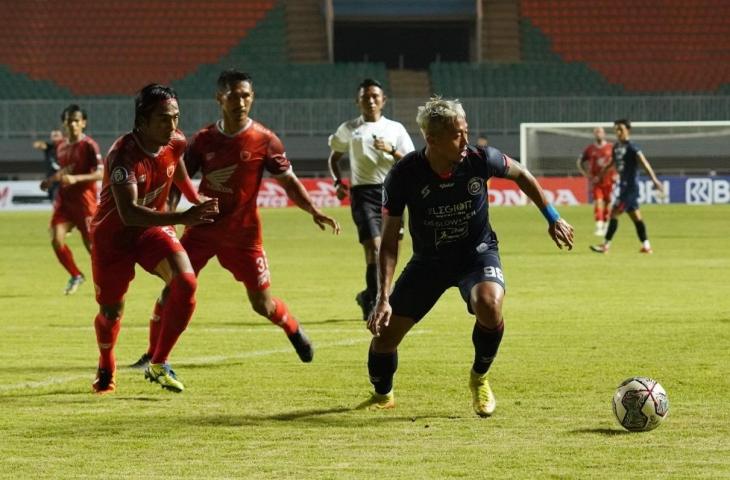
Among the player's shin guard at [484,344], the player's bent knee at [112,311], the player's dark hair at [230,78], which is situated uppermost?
the player's dark hair at [230,78]

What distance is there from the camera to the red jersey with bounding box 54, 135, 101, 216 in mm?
16656

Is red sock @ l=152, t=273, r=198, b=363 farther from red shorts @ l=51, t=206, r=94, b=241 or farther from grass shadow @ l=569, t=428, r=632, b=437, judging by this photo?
red shorts @ l=51, t=206, r=94, b=241

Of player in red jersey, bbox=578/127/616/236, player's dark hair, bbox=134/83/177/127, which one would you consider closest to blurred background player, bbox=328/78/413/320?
player's dark hair, bbox=134/83/177/127

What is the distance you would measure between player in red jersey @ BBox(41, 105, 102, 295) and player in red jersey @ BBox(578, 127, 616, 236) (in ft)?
44.3

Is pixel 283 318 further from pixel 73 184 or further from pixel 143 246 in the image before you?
pixel 73 184

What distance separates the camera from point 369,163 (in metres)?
13.9

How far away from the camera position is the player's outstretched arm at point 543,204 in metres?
7.74

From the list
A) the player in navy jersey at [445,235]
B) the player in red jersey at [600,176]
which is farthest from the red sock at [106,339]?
the player in red jersey at [600,176]

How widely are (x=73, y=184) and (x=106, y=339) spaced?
8261 millimetres

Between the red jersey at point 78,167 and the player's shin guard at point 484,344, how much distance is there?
9.27 meters

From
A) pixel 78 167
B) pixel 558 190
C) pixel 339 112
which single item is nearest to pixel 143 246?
pixel 78 167

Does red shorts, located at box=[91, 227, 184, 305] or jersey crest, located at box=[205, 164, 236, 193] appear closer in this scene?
red shorts, located at box=[91, 227, 184, 305]

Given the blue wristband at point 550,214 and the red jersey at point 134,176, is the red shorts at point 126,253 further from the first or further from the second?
the blue wristband at point 550,214

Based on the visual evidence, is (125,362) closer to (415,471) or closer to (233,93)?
(233,93)
